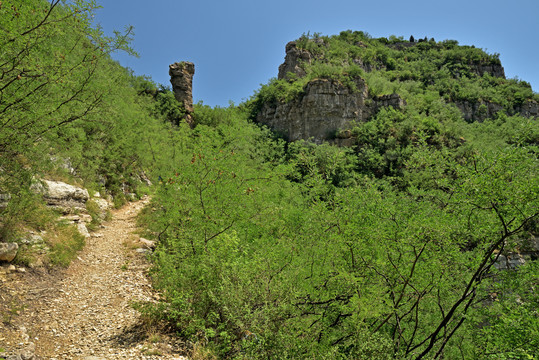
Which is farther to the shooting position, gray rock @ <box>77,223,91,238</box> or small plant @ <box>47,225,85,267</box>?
gray rock @ <box>77,223,91,238</box>

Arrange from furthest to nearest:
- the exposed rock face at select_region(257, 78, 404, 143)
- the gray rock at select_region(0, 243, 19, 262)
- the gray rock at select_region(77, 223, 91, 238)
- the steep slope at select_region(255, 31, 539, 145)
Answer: the steep slope at select_region(255, 31, 539, 145) < the exposed rock face at select_region(257, 78, 404, 143) < the gray rock at select_region(77, 223, 91, 238) < the gray rock at select_region(0, 243, 19, 262)

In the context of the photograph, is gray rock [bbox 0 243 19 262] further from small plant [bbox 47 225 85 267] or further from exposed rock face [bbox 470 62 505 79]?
exposed rock face [bbox 470 62 505 79]

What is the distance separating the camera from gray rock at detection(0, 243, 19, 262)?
19.7ft

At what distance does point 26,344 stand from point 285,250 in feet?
15.1

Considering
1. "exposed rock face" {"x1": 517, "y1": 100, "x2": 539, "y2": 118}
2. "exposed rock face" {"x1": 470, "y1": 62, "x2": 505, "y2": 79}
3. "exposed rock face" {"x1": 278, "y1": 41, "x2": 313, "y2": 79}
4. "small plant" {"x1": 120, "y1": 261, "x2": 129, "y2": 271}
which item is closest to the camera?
"small plant" {"x1": 120, "y1": 261, "x2": 129, "y2": 271}

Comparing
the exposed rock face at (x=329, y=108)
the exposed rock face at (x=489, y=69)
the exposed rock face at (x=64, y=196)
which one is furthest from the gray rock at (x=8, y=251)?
the exposed rock face at (x=489, y=69)

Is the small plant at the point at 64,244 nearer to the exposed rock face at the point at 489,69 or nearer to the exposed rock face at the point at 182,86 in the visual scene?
the exposed rock face at the point at 182,86

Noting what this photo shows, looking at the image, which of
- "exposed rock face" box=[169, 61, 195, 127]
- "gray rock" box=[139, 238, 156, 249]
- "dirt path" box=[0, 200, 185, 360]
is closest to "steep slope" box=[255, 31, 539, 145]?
"exposed rock face" box=[169, 61, 195, 127]

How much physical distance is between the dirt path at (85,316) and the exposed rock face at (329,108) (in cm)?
2619

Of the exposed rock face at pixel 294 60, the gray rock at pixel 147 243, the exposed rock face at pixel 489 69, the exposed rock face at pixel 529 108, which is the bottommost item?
the gray rock at pixel 147 243

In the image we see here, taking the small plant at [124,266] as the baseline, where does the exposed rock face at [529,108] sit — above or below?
above

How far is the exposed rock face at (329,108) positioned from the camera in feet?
107

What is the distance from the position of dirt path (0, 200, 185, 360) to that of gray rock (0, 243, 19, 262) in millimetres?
463

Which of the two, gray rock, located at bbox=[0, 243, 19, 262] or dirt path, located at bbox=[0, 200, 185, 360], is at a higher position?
gray rock, located at bbox=[0, 243, 19, 262]
